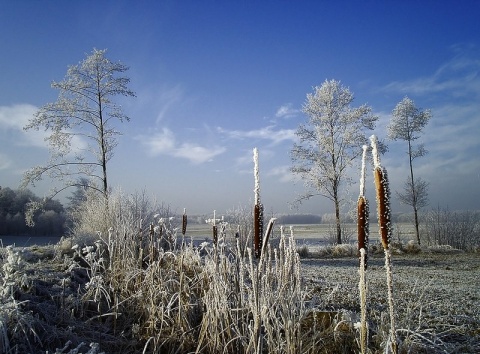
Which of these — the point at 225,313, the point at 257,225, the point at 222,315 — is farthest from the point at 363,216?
the point at 222,315

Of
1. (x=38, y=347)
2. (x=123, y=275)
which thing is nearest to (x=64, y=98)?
(x=123, y=275)

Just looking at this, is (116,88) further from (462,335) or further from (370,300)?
(462,335)

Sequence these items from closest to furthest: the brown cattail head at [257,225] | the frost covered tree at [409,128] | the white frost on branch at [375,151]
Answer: the white frost on branch at [375,151] < the brown cattail head at [257,225] < the frost covered tree at [409,128]

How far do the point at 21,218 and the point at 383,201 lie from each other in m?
29.3

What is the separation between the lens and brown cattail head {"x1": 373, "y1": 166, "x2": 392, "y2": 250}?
4.62 ft

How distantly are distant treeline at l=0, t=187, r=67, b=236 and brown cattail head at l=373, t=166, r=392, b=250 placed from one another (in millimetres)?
27278

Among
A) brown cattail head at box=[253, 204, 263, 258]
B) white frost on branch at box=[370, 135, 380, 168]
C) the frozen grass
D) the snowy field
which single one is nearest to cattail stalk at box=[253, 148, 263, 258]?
brown cattail head at box=[253, 204, 263, 258]

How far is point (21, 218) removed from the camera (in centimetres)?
2605

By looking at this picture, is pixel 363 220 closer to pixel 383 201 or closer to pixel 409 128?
pixel 383 201

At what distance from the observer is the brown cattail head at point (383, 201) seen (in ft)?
4.62

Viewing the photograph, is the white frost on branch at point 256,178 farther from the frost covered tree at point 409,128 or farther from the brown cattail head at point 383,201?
the frost covered tree at point 409,128

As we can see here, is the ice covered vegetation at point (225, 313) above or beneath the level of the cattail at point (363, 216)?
beneath

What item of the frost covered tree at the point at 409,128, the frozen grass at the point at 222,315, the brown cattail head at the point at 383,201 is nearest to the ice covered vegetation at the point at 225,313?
the frozen grass at the point at 222,315

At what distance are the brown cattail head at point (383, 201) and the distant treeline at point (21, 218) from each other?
1074 inches
